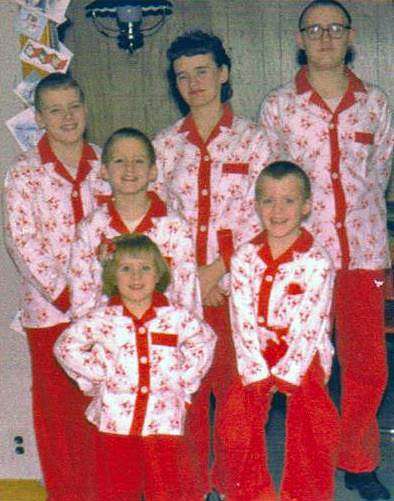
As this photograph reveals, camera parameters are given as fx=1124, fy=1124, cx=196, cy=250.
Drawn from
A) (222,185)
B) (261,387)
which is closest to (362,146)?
(222,185)

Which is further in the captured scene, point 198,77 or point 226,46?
point 226,46

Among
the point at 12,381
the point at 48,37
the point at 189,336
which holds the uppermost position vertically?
the point at 48,37

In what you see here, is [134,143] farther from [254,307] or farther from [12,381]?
[12,381]

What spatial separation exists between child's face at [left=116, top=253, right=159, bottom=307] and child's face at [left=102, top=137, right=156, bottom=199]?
0.26 m

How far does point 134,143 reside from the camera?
3354 mm

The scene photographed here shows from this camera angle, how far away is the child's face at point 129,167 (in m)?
3.32

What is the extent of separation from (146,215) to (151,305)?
318mm

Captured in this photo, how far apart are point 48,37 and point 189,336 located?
1177 mm

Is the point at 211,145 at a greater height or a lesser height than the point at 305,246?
greater

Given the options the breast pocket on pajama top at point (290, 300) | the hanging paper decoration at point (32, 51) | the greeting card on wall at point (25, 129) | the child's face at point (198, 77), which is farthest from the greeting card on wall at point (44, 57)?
the breast pocket on pajama top at point (290, 300)

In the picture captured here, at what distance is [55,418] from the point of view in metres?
3.56

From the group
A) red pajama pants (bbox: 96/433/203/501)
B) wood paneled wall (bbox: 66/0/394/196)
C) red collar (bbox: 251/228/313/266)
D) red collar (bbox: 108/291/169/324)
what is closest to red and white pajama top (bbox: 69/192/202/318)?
red collar (bbox: 108/291/169/324)

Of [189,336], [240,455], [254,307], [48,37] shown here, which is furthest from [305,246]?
[48,37]

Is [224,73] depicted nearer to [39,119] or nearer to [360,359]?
[39,119]
